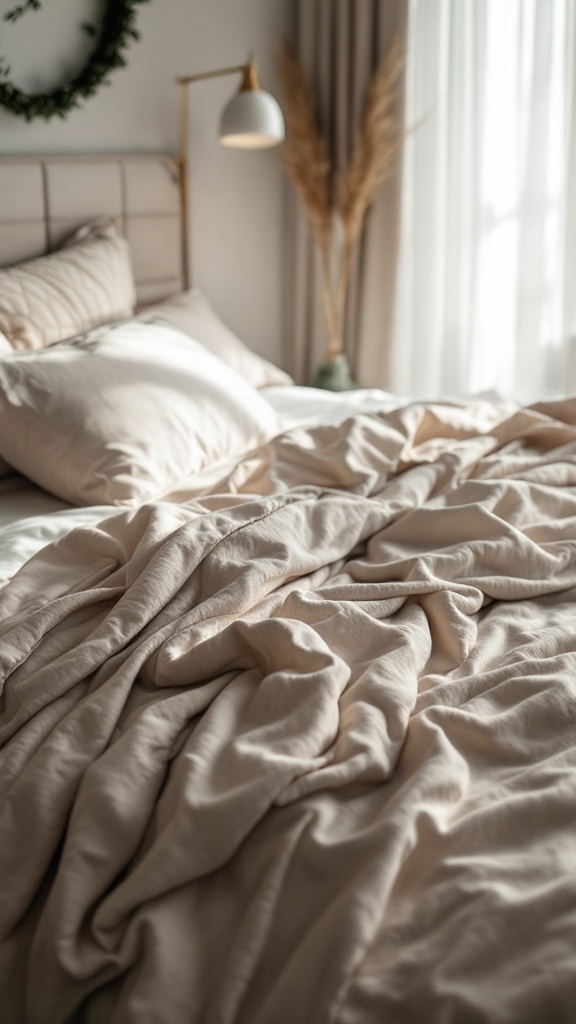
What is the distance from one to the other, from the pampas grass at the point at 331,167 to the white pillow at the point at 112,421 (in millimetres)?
1535

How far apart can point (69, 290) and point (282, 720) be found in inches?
69.1

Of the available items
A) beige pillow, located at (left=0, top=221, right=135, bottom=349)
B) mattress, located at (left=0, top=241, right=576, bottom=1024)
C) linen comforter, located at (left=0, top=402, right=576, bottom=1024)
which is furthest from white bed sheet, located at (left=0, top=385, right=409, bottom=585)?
beige pillow, located at (left=0, top=221, right=135, bottom=349)

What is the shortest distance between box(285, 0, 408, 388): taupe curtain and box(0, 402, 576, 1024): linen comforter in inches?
87.3

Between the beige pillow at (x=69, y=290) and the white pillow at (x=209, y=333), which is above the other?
the beige pillow at (x=69, y=290)

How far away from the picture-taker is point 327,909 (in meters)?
0.91

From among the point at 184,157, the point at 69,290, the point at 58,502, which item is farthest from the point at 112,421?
the point at 184,157

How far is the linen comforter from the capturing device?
2.84ft

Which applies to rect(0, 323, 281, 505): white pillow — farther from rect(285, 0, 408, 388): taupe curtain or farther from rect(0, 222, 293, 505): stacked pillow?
rect(285, 0, 408, 388): taupe curtain

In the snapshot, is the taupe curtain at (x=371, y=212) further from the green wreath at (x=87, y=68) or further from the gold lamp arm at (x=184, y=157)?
the green wreath at (x=87, y=68)

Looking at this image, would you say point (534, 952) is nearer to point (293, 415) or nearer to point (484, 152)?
point (293, 415)

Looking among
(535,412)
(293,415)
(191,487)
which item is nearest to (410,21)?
(293,415)

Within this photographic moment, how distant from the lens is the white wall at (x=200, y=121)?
2857mm

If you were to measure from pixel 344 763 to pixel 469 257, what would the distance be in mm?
2810

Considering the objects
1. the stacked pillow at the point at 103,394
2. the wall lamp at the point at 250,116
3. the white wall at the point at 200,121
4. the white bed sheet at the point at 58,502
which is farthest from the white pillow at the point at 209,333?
the white wall at the point at 200,121
